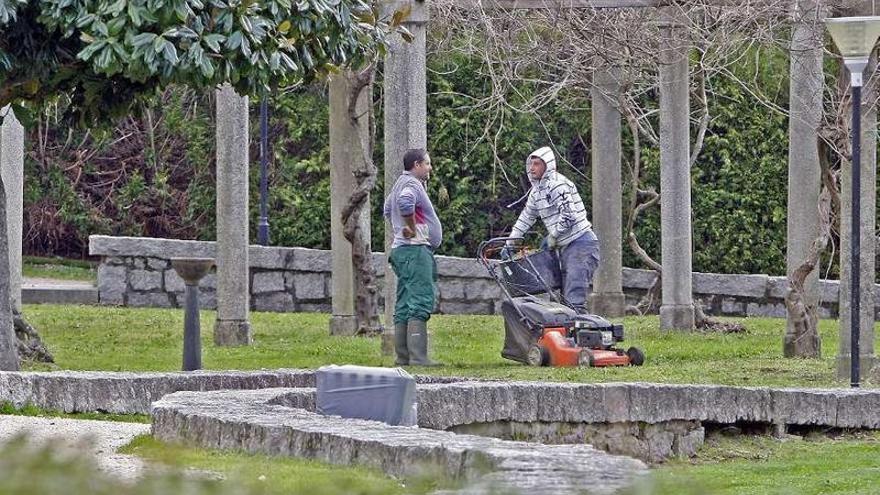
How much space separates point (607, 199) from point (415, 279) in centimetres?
599

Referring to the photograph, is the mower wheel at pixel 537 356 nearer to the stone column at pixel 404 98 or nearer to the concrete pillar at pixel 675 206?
the stone column at pixel 404 98

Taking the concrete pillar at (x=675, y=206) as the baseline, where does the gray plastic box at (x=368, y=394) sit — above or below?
below

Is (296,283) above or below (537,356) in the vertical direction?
above

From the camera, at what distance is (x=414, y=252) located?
50.2ft

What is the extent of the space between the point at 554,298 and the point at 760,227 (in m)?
8.99

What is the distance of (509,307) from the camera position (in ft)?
51.8

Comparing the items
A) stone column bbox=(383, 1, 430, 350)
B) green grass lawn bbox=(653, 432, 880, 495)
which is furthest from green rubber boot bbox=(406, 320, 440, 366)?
green grass lawn bbox=(653, 432, 880, 495)

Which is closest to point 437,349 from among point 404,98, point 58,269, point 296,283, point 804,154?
point 404,98

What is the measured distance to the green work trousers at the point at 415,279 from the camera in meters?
15.3

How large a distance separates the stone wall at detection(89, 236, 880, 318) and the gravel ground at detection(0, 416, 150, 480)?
12.4 meters

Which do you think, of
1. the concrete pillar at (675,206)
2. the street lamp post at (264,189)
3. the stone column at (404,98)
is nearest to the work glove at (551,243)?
the stone column at (404,98)

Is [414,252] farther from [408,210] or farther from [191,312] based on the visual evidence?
[191,312]

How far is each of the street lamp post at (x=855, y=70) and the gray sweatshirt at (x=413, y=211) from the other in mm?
3415

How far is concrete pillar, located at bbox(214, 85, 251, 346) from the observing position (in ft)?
57.9
